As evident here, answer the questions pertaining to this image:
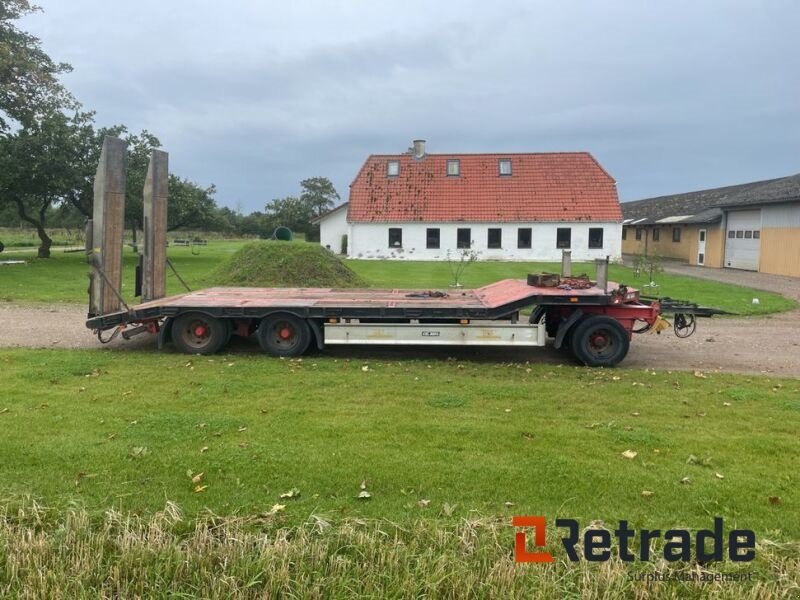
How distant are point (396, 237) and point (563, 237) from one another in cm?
985

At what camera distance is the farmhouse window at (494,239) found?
36.5 m

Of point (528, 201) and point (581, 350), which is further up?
point (528, 201)

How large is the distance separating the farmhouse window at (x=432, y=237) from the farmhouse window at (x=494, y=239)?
2969mm

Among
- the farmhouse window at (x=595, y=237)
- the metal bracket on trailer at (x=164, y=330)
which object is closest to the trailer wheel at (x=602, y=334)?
the metal bracket on trailer at (x=164, y=330)

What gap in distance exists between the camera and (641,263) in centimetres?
2162

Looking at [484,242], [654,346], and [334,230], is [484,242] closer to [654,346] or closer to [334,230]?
[334,230]

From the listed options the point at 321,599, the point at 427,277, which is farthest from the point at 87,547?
the point at 427,277

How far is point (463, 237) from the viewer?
36.6 meters

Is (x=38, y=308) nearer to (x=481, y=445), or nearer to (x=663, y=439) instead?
(x=481, y=445)

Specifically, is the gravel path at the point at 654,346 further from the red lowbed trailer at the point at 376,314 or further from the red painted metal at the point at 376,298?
the red painted metal at the point at 376,298

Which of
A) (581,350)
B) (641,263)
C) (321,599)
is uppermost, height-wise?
(641,263)

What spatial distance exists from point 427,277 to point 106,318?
15516 mm

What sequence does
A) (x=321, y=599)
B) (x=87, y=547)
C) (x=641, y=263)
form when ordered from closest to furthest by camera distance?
(x=321, y=599) → (x=87, y=547) → (x=641, y=263)

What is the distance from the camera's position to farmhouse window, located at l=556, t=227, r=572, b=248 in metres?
35.9
